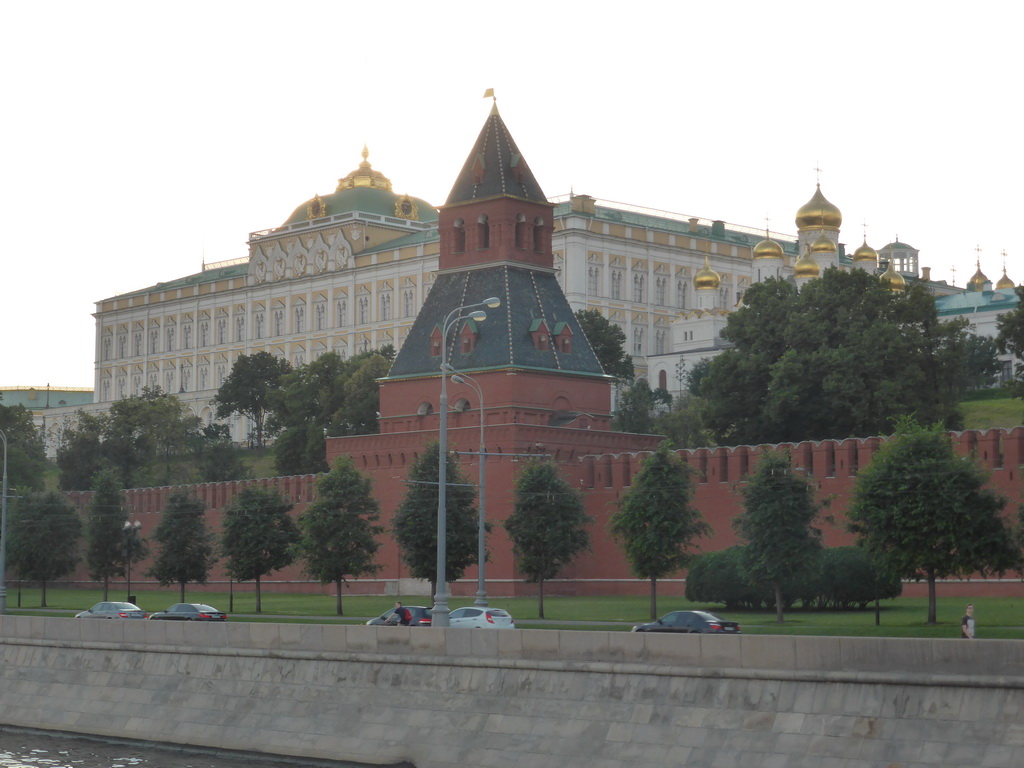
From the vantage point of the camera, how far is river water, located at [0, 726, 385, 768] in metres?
32.3

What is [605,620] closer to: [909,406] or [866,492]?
[866,492]

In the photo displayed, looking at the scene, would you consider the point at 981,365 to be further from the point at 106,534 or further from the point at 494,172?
the point at 106,534

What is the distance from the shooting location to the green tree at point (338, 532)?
55.6 m

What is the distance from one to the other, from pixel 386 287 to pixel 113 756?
107827 millimetres

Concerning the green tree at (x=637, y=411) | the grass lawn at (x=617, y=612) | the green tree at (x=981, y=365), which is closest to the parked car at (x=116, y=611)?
the grass lawn at (x=617, y=612)

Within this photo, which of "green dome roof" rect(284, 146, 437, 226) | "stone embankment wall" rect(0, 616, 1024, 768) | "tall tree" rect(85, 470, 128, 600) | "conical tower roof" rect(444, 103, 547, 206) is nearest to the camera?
"stone embankment wall" rect(0, 616, 1024, 768)

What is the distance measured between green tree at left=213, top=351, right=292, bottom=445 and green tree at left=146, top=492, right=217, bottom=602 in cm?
5813

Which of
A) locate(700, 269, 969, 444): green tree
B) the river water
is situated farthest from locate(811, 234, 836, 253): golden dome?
the river water

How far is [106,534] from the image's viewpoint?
6806 cm

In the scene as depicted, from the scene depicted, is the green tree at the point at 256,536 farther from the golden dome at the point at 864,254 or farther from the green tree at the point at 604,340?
the golden dome at the point at 864,254

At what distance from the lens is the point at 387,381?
66.2 m

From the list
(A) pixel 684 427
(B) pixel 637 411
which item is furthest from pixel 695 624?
(B) pixel 637 411

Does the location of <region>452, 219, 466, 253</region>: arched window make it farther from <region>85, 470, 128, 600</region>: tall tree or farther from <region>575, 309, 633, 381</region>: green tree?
<region>575, 309, 633, 381</region>: green tree

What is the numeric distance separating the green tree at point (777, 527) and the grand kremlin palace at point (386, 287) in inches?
2614
